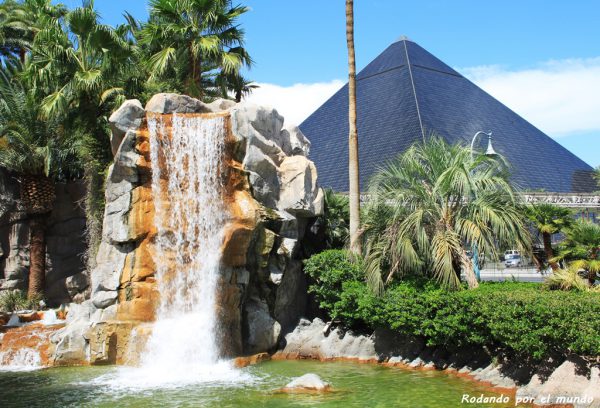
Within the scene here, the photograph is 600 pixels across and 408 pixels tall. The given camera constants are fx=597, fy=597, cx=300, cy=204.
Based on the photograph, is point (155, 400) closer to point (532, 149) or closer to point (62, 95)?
point (62, 95)

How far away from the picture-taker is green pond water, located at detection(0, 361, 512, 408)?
8320 mm

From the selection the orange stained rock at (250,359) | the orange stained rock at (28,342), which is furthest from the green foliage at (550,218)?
the orange stained rock at (28,342)

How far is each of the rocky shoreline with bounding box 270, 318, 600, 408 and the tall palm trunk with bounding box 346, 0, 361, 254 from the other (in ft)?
6.55

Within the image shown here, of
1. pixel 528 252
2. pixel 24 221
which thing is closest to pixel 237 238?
pixel 528 252

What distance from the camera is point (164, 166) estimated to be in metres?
12.8

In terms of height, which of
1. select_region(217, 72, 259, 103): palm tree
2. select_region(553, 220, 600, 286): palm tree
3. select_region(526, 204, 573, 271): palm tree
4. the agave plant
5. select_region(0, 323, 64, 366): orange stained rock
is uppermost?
select_region(217, 72, 259, 103): palm tree

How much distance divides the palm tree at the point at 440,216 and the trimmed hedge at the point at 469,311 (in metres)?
0.47

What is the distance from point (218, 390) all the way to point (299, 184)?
5.48 meters

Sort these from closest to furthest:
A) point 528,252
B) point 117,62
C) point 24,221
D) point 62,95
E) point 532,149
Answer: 1. point 528,252
2. point 62,95
3. point 117,62
4. point 24,221
5. point 532,149

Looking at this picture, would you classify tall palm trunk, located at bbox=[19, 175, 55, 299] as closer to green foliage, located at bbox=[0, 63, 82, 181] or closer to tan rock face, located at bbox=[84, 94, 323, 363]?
green foliage, located at bbox=[0, 63, 82, 181]

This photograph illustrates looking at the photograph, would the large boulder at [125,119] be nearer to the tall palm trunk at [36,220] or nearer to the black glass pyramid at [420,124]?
the tall palm trunk at [36,220]

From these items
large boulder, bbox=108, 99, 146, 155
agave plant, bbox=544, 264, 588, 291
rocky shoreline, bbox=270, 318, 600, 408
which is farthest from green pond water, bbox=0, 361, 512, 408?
large boulder, bbox=108, 99, 146, 155

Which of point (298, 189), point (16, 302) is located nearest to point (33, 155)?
point (16, 302)

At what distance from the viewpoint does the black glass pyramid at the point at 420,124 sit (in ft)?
93.5
